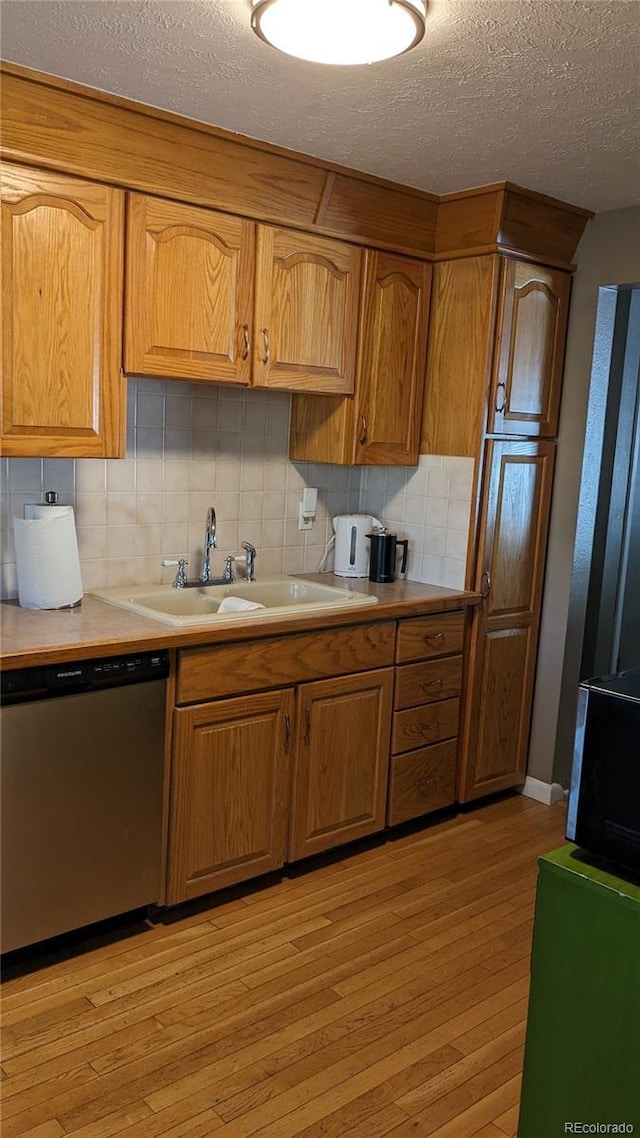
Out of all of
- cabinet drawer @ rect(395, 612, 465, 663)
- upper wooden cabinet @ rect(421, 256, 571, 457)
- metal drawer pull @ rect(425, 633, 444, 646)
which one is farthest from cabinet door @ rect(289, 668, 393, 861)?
upper wooden cabinet @ rect(421, 256, 571, 457)

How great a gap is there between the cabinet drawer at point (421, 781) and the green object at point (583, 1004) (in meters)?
1.80

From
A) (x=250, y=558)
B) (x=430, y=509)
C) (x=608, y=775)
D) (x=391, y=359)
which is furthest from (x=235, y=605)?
(x=608, y=775)

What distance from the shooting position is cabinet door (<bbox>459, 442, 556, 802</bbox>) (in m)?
3.48

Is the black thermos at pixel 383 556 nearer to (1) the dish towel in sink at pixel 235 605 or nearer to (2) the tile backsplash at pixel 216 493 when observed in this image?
(2) the tile backsplash at pixel 216 493

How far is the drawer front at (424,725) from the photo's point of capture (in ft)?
10.7

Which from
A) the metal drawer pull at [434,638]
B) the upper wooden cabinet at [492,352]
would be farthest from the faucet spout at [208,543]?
the upper wooden cabinet at [492,352]

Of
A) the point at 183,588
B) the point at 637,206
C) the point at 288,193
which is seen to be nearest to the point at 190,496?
the point at 183,588

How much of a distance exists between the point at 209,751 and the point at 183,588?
0.67 metres

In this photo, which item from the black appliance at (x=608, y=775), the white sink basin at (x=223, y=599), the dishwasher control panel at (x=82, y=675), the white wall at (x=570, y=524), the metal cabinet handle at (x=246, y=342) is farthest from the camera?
the white wall at (x=570, y=524)

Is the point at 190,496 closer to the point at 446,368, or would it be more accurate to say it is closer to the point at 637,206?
the point at 446,368

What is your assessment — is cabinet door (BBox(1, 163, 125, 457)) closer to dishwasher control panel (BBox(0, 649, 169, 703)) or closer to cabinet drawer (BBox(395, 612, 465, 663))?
dishwasher control panel (BBox(0, 649, 169, 703))

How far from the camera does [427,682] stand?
3354 millimetres

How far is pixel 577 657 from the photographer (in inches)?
145

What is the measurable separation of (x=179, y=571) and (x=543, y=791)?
70.6 inches
